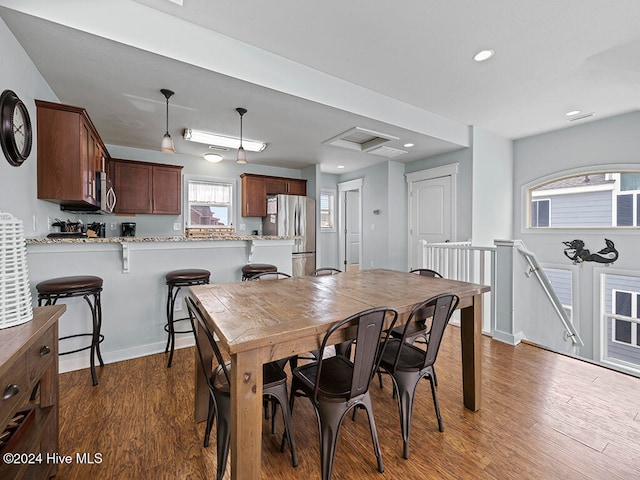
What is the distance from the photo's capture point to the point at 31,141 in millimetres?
2311

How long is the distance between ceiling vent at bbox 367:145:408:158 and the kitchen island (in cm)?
259

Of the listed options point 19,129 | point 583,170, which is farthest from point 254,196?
point 583,170

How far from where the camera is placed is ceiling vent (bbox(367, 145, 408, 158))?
4598mm

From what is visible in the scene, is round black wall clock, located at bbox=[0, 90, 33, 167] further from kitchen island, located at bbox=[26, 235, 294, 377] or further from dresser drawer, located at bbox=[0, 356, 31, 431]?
dresser drawer, located at bbox=[0, 356, 31, 431]

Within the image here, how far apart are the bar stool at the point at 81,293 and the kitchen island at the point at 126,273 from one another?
0.12 metres

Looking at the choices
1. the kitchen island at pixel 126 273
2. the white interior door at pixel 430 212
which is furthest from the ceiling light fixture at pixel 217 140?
the white interior door at pixel 430 212

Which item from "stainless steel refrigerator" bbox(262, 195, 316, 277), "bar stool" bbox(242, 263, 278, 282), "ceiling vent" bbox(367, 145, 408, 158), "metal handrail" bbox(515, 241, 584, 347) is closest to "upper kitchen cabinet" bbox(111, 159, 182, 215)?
"stainless steel refrigerator" bbox(262, 195, 316, 277)

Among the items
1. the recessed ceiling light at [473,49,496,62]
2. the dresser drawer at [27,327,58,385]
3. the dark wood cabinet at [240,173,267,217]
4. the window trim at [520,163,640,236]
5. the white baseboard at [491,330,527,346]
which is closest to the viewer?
the dresser drawer at [27,327,58,385]

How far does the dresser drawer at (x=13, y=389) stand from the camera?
88 centimetres

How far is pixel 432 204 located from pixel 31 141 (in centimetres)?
513

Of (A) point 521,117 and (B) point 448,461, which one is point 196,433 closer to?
(B) point 448,461

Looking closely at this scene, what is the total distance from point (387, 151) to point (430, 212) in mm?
1358

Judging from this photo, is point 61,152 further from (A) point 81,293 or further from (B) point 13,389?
(B) point 13,389

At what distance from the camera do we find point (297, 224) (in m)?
5.43
